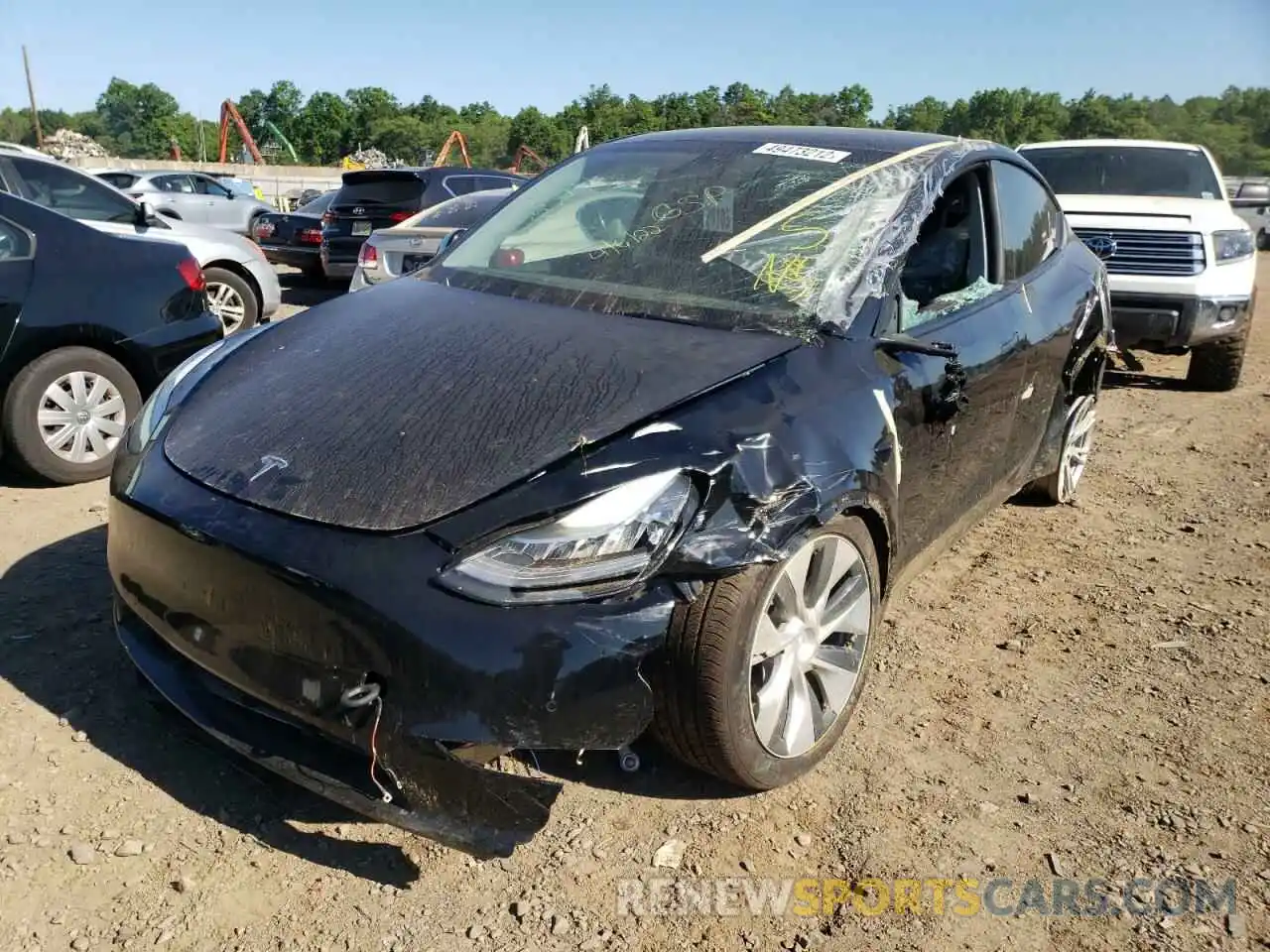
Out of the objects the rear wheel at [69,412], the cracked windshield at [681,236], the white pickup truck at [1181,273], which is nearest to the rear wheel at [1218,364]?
the white pickup truck at [1181,273]

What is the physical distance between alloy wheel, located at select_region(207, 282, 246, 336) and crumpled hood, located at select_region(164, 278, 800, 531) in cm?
482

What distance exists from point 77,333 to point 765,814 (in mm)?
4067

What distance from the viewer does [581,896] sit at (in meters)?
2.27

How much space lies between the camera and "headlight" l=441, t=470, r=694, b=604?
6.77 ft

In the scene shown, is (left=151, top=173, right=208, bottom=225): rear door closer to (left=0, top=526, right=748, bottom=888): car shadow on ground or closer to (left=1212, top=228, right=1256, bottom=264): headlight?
(left=1212, top=228, right=1256, bottom=264): headlight

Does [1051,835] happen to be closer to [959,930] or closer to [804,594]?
[959,930]

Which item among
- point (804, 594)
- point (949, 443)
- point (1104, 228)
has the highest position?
point (1104, 228)

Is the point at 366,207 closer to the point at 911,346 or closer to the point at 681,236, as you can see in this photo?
→ the point at 681,236

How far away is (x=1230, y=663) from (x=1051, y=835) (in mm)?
1356

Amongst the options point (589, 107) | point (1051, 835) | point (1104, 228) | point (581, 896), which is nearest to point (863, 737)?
point (1051, 835)

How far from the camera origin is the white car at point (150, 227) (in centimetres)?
635

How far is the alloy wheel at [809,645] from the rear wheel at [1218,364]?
6.01 metres

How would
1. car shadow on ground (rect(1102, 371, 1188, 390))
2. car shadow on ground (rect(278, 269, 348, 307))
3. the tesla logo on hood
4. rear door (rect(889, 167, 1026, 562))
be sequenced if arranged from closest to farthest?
the tesla logo on hood, rear door (rect(889, 167, 1026, 562)), car shadow on ground (rect(1102, 371, 1188, 390)), car shadow on ground (rect(278, 269, 348, 307))

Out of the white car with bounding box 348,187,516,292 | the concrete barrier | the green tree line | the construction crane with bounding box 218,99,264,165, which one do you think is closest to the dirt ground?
the white car with bounding box 348,187,516,292
